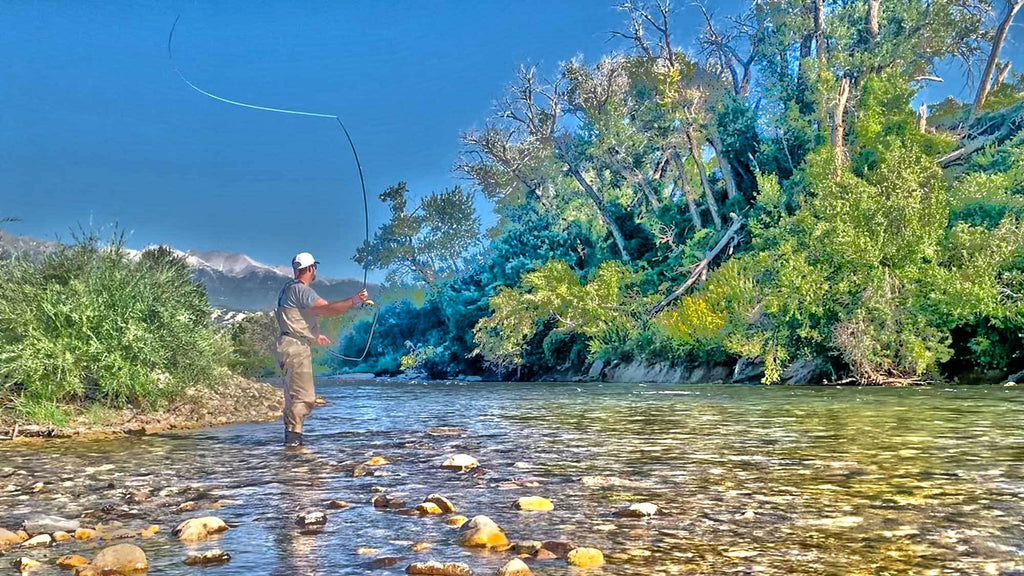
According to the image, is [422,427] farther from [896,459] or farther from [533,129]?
[533,129]

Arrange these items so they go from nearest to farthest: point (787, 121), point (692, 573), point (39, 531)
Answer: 1. point (692, 573)
2. point (39, 531)
3. point (787, 121)

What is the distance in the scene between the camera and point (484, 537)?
14.4 ft

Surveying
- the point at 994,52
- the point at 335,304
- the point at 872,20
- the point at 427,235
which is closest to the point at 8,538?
the point at 335,304

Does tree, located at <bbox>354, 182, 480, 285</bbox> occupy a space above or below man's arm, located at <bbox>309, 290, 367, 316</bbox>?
above

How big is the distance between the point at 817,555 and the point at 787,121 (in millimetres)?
27999

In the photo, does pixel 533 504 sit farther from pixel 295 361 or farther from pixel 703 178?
pixel 703 178

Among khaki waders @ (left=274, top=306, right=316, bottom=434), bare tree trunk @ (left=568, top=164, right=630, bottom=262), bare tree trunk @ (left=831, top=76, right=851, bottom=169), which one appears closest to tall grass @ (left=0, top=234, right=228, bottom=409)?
khaki waders @ (left=274, top=306, right=316, bottom=434)

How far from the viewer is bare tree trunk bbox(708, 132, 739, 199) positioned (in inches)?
1258

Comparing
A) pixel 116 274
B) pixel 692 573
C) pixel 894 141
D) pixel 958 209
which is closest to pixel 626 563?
pixel 692 573

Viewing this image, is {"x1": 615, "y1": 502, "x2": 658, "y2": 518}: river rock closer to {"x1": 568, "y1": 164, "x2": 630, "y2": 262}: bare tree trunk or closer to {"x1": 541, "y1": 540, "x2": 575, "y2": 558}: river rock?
{"x1": 541, "y1": 540, "x2": 575, "y2": 558}: river rock

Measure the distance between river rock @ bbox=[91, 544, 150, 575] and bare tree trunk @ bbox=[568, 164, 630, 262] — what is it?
30941mm

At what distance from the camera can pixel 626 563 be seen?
4000mm

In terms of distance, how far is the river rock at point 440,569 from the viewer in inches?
148

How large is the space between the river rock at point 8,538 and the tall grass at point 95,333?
→ 6.07 m
